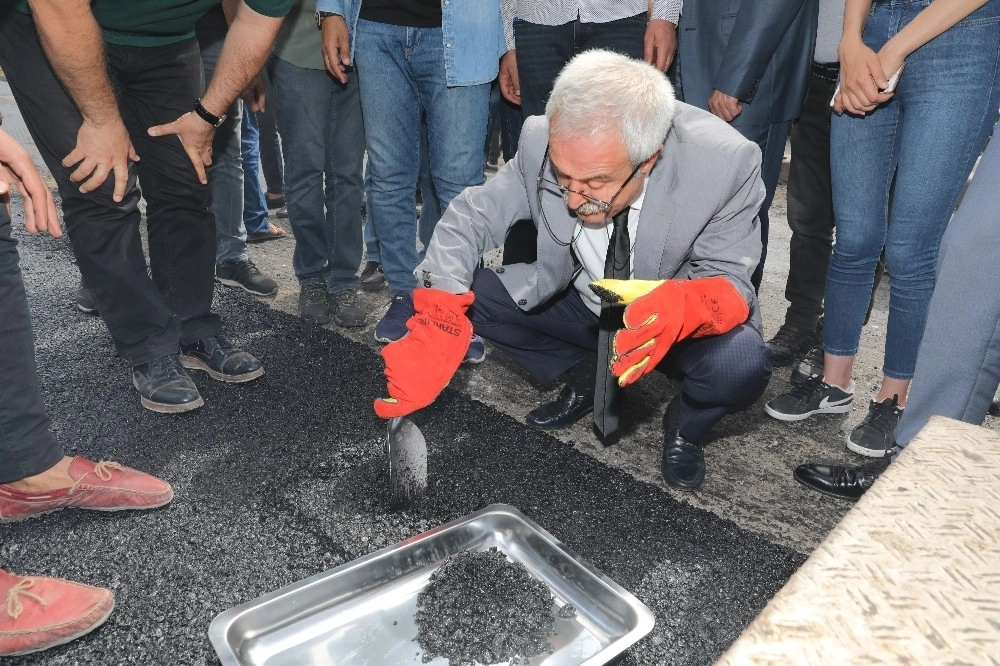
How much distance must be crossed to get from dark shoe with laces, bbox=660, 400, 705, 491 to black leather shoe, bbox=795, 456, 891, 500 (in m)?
0.25

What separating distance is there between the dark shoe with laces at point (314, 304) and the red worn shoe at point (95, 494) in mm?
1067

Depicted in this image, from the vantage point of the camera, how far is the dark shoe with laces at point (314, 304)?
103 inches

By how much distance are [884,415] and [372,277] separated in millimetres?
1925

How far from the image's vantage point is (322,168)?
2557 millimetres

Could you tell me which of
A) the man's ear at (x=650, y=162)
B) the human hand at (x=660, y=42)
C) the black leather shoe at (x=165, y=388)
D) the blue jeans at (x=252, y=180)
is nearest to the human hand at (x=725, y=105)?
the human hand at (x=660, y=42)

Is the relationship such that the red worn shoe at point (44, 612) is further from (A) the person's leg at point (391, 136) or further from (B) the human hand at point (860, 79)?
(B) the human hand at point (860, 79)

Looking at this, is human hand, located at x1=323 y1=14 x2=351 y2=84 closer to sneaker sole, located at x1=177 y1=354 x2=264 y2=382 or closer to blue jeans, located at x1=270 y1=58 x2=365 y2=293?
blue jeans, located at x1=270 y1=58 x2=365 y2=293

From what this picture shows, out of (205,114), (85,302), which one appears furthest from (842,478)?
(85,302)

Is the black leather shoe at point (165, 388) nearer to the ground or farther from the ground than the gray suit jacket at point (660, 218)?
nearer to the ground

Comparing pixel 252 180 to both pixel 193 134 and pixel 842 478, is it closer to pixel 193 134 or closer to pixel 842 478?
pixel 193 134

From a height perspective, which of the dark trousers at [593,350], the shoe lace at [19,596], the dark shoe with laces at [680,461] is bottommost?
the dark shoe with laces at [680,461]

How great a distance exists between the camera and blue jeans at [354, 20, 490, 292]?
Result: 2.28 meters

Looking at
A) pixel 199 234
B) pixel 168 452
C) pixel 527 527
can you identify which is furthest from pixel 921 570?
pixel 199 234

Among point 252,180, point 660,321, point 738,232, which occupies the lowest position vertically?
point 252,180
